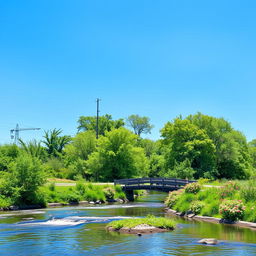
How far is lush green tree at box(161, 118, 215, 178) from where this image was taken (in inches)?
2398

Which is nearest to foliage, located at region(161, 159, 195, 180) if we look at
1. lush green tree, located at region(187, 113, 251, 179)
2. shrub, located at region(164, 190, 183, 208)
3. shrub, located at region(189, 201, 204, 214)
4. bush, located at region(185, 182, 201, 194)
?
lush green tree, located at region(187, 113, 251, 179)

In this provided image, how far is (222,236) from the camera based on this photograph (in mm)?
20891

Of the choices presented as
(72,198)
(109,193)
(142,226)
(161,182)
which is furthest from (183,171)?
(142,226)

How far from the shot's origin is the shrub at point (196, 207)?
31.6 metres

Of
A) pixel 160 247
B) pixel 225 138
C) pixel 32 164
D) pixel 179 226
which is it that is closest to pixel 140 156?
pixel 225 138

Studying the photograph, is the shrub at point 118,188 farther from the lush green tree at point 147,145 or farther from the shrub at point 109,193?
the lush green tree at point 147,145

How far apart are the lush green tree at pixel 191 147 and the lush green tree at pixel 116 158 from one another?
22.5 feet

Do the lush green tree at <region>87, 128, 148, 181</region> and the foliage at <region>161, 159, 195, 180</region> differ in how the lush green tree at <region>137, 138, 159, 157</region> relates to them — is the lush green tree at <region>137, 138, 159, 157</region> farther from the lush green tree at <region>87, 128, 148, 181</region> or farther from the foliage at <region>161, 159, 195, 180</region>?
the foliage at <region>161, 159, 195, 180</region>

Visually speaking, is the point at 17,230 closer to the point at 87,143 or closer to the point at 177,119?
the point at 177,119

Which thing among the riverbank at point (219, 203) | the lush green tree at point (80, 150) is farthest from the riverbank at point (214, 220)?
the lush green tree at point (80, 150)

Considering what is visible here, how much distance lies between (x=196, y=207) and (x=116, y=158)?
35.5m

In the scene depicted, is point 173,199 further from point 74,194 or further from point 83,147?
point 83,147

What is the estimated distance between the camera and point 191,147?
6025 centimetres

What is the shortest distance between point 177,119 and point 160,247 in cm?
4753
